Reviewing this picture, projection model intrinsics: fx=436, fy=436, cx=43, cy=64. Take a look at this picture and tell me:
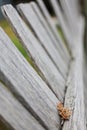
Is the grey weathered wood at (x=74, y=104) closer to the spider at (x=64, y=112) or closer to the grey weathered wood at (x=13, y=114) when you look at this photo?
the spider at (x=64, y=112)

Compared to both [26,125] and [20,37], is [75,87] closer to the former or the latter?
[20,37]

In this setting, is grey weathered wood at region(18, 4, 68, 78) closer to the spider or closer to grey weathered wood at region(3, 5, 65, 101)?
grey weathered wood at region(3, 5, 65, 101)

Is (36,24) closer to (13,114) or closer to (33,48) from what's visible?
(33,48)

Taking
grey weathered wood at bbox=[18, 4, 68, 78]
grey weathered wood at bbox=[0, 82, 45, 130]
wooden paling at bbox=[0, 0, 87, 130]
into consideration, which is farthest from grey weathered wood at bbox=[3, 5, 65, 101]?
grey weathered wood at bbox=[0, 82, 45, 130]

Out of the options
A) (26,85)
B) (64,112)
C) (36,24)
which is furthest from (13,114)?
(36,24)

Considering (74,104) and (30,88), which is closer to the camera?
(30,88)
